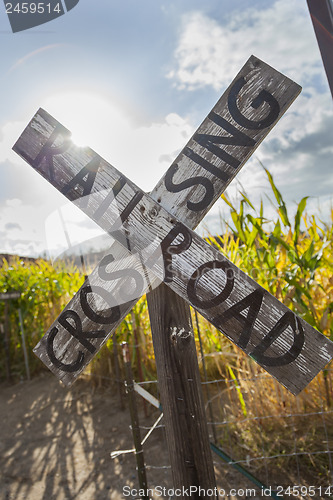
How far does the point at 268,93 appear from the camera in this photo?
1.10 m

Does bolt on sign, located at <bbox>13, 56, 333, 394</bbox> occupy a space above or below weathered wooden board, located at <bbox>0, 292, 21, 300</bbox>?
above

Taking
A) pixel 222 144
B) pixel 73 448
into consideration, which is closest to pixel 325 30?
pixel 222 144

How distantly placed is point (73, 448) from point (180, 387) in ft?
9.15

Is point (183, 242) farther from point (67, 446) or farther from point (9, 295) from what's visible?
point (9, 295)

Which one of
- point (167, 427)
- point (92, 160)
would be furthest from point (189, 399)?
point (92, 160)

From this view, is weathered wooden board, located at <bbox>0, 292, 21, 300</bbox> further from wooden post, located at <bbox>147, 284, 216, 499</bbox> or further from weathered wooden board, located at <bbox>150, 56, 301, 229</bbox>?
weathered wooden board, located at <bbox>150, 56, 301, 229</bbox>

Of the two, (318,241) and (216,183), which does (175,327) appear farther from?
(318,241)

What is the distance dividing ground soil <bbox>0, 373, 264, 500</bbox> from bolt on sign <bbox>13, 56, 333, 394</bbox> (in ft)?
→ 6.99

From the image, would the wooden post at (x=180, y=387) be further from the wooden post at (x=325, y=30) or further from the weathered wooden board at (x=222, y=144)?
the wooden post at (x=325, y=30)

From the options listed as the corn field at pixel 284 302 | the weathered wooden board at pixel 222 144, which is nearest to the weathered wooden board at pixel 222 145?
the weathered wooden board at pixel 222 144

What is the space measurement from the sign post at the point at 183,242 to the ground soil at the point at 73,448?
2.10 m

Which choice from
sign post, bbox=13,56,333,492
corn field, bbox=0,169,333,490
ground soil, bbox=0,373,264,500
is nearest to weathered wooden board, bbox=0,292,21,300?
ground soil, bbox=0,373,264,500

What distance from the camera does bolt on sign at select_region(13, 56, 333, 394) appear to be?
1066mm

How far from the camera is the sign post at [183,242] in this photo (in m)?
1.07
